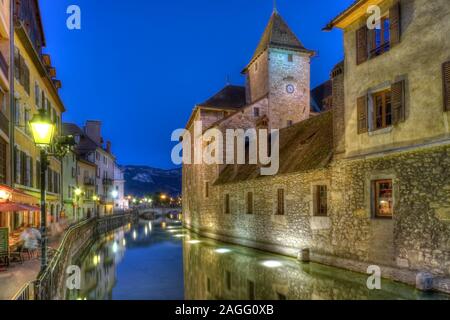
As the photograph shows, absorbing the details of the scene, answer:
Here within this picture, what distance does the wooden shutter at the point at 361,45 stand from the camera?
1334cm

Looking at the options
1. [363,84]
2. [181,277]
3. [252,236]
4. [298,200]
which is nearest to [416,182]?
[363,84]

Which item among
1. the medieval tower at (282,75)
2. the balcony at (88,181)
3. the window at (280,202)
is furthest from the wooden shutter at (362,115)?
the balcony at (88,181)

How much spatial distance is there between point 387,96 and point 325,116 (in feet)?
23.8

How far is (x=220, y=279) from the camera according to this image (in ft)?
43.3

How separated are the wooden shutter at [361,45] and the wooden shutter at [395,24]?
4.44 feet

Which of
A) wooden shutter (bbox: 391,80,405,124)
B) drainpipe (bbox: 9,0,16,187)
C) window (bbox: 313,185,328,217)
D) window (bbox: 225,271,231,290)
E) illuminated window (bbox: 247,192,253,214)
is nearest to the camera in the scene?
wooden shutter (bbox: 391,80,405,124)

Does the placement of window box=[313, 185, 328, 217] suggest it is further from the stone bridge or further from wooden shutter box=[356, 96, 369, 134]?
the stone bridge

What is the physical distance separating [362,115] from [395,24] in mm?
3211

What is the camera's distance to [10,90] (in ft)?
48.7

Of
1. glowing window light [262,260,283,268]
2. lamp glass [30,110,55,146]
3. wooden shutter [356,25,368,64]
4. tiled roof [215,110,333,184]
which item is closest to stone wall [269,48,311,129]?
tiled roof [215,110,333,184]

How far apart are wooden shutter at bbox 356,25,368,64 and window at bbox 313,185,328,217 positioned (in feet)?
17.9

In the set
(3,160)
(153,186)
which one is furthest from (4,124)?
(153,186)

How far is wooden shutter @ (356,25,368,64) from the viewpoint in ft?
43.8
